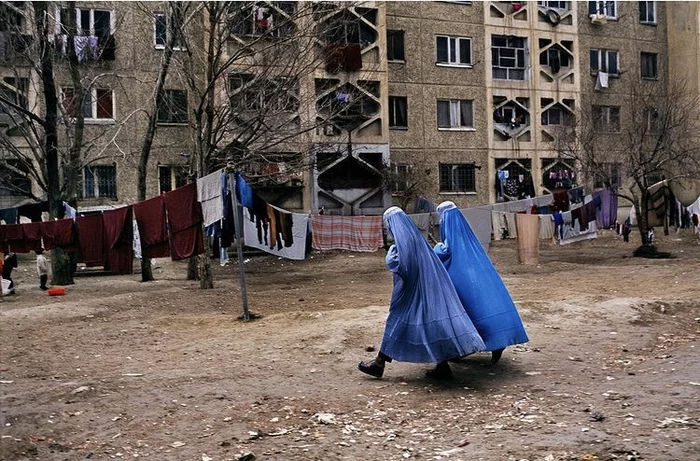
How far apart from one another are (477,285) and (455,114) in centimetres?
2462

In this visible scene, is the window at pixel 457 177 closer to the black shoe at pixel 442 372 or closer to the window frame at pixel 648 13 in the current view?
the window frame at pixel 648 13

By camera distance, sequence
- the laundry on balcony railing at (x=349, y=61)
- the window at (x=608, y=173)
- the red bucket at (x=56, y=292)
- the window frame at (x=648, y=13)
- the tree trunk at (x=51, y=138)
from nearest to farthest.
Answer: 1. the red bucket at (x=56, y=292)
2. the tree trunk at (x=51, y=138)
3. the window at (x=608, y=173)
4. the laundry on balcony railing at (x=349, y=61)
5. the window frame at (x=648, y=13)

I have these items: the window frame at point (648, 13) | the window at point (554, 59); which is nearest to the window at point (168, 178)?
the window at point (554, 59)

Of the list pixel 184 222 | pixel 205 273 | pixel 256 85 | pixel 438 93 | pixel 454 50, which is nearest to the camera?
pixel 184 222

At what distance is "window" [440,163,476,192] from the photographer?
30828 mm

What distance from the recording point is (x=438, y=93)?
30.8m

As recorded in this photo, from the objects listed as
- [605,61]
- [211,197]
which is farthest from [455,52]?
[211,197]

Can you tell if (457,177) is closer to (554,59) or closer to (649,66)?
(554,59)

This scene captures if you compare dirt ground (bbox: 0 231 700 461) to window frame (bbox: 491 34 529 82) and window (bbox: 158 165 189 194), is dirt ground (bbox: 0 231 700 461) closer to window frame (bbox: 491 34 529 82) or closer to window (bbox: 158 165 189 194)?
window (bbox: 158 165 189 194)

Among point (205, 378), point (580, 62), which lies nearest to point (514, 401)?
point (205, 378)

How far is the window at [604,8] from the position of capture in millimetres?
33969

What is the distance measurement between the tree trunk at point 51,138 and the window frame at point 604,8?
2484 centimetres

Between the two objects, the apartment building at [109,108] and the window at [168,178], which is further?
the window at [168,178]

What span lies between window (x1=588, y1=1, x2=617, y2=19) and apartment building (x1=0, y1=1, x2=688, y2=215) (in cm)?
7
